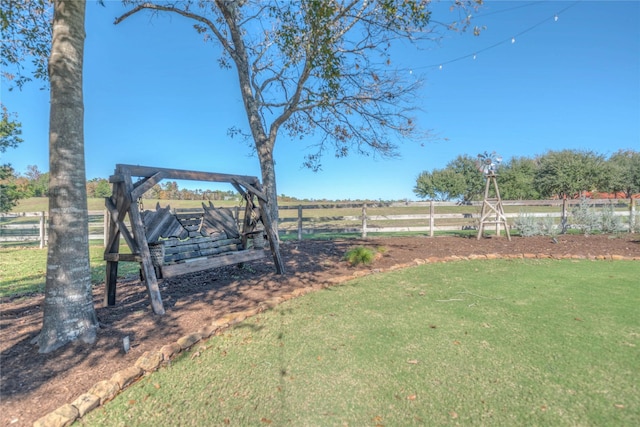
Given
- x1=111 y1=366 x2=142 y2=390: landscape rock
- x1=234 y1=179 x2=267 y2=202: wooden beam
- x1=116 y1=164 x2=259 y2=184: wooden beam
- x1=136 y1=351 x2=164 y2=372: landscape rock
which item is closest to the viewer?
x1=111 y1=366 x2=142 y2=390: landscape rock

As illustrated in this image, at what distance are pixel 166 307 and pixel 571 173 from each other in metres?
33.1

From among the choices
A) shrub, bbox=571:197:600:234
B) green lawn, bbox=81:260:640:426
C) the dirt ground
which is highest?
shrub, bbox=571:197:600:234

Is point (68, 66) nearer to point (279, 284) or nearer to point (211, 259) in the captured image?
point (211, 259)

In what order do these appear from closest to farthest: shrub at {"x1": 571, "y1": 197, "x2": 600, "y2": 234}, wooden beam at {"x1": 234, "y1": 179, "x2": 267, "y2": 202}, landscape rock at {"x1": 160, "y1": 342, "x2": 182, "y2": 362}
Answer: landscape rock at {"x1": 160, "y1": 342, "x2": 182, "y2": 362} < wooden beam at {"x1": 234, "y1": 179, "x2": 267, "y2": 202} < shrub at {"x1": 571, "y1": 197, "x2": 600, "y2": 234}

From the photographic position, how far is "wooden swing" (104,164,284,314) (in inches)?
149

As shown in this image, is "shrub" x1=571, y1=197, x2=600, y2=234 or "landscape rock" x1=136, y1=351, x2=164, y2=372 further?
"shrub" x1=571, y1=197, x2=600, y2=234

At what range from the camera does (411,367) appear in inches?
99.8

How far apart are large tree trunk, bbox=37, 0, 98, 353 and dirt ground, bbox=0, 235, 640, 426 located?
0.68 ft

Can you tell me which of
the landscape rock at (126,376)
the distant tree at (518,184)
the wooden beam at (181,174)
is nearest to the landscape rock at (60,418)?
the landscape rock at (126,376)

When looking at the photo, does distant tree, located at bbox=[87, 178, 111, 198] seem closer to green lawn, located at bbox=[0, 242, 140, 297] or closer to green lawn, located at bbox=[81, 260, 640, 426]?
green lawn, located at bbox=[0, 242, 140, 297]

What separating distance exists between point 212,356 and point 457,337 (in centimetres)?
220

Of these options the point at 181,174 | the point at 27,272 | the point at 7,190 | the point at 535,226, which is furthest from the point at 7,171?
the point at 535,226

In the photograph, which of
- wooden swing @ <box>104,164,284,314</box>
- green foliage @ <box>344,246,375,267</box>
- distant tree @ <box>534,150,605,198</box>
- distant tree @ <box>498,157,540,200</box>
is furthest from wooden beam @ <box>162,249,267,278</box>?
distant tree @ <box>498,157,540,200</box>

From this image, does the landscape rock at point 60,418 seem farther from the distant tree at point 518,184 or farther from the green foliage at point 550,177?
the distant tree at point 518,184
